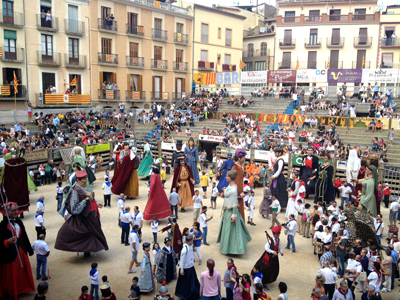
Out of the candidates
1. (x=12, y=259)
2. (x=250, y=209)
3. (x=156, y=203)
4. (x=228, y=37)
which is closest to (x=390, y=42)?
(x=228, y=37)

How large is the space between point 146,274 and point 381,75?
24613 mm

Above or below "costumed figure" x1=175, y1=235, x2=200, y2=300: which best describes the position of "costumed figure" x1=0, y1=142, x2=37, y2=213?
above

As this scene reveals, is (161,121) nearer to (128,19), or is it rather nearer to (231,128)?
(231,128)

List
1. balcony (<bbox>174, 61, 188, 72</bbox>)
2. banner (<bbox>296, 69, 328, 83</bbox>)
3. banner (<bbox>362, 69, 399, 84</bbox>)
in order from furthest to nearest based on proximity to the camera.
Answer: balcony (<bbox>174, 61, 188, 72</bbox>)
banner (<bbox>296, 69, 328, 83</bbox>)
banner (<bbox>362, 69, 399, 84</bbox>)

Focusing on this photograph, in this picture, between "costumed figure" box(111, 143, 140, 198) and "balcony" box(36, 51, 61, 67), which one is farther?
"balcony" box(36, 51, 61, 67)

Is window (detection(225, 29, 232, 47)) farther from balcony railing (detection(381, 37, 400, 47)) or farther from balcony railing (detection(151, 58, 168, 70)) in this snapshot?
balcony railing (detection(381, 37, 400, 47))

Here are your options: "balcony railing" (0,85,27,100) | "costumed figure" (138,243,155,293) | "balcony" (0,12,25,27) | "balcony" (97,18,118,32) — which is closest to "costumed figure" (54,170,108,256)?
"costumed figure" (138,243,155,293)

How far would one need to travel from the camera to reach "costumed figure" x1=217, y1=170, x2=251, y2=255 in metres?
9.04

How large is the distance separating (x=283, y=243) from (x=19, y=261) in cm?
708

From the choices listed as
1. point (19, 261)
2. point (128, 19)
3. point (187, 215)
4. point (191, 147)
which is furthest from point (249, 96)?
point (19, 261)

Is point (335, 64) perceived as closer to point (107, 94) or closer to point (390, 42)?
point (390, 42)

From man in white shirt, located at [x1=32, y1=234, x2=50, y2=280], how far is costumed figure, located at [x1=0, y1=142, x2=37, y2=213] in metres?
4.42

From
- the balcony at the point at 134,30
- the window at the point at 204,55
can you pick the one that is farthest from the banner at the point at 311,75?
the balcony at the point at 134,30

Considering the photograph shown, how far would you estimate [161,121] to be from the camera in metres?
26.9
